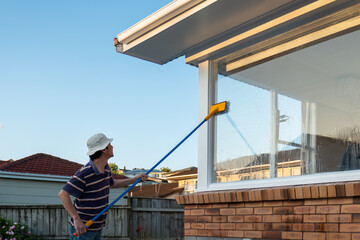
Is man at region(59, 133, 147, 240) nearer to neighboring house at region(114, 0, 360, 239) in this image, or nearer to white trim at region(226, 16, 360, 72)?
neighboring house at region(114, 0, 360, 239)

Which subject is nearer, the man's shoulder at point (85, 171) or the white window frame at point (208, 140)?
the man's shoulder at point (85, 171)

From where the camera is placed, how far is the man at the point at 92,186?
4516mm

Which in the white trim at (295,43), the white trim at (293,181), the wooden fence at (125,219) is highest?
the white trim at (295,43)

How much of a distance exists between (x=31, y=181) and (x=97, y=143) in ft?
35.6

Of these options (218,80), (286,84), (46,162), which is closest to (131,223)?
(46,162)

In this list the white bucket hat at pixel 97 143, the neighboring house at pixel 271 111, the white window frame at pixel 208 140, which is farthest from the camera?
the white window frame at pixel 208 140

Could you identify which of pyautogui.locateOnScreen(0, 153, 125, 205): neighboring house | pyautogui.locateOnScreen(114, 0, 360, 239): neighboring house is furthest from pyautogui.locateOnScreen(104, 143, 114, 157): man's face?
pyautogui.locateOnScreen(0, 153, 125, 205): neighboring house

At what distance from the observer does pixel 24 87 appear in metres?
24.0

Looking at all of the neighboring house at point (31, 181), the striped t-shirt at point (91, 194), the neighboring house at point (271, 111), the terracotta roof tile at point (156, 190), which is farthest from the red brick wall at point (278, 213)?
the terracotta roof tile at point (156, 190)

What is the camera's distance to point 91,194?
464cm

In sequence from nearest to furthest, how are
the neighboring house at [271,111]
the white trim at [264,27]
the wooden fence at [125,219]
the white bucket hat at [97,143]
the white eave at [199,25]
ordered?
the neighboring house at [271,111] < the white trim at [264,27] < the white eave at [199,25] < the white bucket hat at [97,143] < the wooden fence at [125,219]

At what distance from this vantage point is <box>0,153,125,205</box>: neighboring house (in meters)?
14.2

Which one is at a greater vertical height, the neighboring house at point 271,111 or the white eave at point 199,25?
the white eave at point 199,25

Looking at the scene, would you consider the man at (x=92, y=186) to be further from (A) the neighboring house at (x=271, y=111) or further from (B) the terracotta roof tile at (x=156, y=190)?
(B) the terracotta roof tile at (x=156, y=190)
